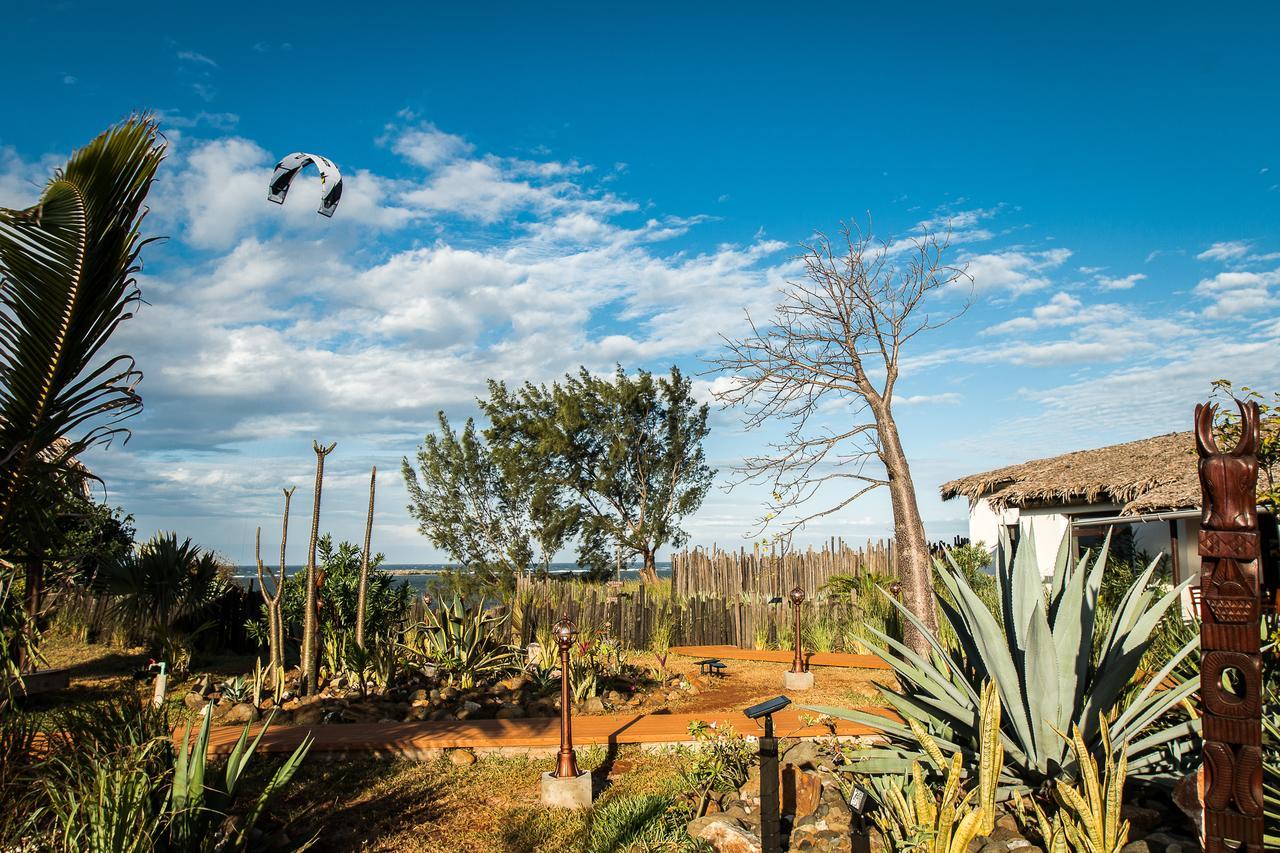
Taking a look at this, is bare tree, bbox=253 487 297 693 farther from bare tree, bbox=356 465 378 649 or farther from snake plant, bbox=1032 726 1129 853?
snake plant, bbox=1032 726 1129 853

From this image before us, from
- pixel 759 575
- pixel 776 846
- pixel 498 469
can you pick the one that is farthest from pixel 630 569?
pixel 776 846

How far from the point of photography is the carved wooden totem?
8.98 feet

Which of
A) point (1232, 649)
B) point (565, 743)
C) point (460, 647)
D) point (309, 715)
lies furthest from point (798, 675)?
point (1232, 649)

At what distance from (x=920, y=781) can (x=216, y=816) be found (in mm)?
3221

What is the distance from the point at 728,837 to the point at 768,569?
12587 mm

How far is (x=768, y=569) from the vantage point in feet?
54.7

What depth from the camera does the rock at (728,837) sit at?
Result: 4234 mm

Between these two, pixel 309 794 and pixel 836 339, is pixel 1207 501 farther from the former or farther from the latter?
pixel 836 339

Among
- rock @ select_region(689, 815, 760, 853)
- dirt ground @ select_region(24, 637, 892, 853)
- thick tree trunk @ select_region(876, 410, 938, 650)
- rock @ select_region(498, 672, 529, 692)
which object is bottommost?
dirt ground @ select_region(24, 637, 892, 853)

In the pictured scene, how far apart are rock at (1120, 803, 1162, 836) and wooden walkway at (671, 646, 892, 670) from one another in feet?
21.6

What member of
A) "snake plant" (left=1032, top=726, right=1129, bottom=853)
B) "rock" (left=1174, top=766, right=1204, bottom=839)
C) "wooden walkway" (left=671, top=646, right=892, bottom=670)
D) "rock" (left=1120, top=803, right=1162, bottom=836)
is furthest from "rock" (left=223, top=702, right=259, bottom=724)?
"rock" (left=1174, top=766, right=1204, bottom=839)

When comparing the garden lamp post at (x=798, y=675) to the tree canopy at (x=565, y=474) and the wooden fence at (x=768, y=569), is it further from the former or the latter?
the tree canopy at (x=565, y=474)

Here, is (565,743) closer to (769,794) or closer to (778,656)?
(769,794)

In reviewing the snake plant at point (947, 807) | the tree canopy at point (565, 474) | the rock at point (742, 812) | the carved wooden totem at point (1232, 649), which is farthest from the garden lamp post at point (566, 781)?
the tree canopy at point (565, 474)
